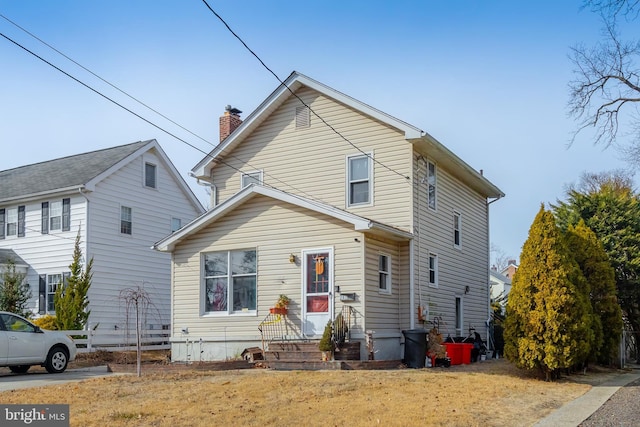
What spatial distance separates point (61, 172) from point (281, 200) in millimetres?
14507

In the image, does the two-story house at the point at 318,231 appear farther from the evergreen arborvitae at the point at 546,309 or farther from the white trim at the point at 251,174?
the evergreen arborvitae at the point at 546,309

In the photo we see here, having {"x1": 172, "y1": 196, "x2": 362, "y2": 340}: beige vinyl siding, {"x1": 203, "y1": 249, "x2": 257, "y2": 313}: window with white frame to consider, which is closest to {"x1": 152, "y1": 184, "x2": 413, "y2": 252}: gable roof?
{"x1": 172, "y1": 196, "x2": 362, "y2": 340}: beige vinyl siding

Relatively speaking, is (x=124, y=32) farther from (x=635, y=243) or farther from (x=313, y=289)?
(x=635, y=243)

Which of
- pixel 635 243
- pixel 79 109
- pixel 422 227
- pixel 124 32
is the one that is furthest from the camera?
pixel 635 243

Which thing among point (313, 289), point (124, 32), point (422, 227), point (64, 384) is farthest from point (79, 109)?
point (422, 227)

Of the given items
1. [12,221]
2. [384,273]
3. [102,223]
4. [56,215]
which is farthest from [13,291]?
[384,273]

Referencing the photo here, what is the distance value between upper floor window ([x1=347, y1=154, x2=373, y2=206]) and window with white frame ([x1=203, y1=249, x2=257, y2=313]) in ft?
10.9

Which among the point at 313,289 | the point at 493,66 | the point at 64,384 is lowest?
the point at 64,384

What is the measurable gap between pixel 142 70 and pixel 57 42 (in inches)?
64.0

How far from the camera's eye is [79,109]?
14133mm

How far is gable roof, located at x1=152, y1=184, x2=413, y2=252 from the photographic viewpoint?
52.3ft

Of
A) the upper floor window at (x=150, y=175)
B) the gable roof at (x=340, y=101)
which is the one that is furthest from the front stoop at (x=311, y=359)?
the upper floor window at (x=150, y=175)

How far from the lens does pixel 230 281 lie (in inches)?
710

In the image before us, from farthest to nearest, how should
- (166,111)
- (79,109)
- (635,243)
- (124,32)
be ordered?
(635,243) → (166,111) → (79,109) → (124,32)
